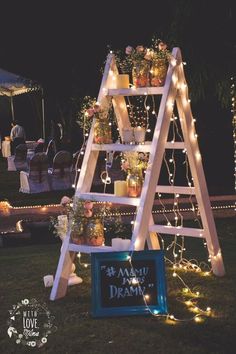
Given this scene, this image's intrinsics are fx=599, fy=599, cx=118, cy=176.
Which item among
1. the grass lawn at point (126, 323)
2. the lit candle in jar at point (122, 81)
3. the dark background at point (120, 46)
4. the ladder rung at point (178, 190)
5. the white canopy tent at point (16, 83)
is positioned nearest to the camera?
the grass lawn at point (126, 323)

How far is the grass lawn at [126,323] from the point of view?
4246 mm

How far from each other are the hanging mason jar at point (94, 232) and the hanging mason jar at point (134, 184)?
1.28ft

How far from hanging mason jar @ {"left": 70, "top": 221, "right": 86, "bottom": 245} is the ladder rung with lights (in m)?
0.07

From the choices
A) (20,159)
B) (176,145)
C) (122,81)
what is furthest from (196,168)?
(20,159)

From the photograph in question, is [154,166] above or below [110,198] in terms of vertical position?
above

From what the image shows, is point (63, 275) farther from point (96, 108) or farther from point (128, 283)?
point (96, 108)

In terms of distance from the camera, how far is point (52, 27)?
18.4m

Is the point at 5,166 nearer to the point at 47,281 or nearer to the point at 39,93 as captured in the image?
the point at 39,93

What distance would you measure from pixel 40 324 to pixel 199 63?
25.3 feet

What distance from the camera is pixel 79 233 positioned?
17.3 ft

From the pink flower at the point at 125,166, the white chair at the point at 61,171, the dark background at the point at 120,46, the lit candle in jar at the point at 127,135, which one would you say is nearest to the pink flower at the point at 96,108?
the lit candle in jar at the point at 127,135

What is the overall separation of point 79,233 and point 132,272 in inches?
27.2

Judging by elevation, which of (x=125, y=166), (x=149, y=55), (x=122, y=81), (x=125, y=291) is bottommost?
(x=125, y=291)

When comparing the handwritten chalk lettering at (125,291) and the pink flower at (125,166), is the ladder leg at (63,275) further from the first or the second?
the pink flower at (125,166)
